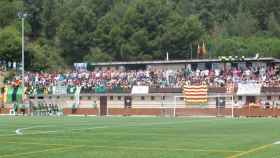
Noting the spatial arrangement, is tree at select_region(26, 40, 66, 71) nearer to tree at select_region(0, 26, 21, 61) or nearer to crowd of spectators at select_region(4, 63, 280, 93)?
tree at select_region(0, 26, 21, 61)

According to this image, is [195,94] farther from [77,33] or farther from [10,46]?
[77,33]

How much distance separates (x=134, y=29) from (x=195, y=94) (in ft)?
143

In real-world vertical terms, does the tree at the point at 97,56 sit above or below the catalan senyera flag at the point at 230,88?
above

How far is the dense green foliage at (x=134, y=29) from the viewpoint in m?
97.2

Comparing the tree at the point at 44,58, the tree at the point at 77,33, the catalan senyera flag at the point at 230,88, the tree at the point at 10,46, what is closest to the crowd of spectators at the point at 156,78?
the catalan senyera flag at the point at 230,88

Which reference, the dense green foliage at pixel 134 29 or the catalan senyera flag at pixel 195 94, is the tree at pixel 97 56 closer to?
the dense green foliage at pixel 134 29

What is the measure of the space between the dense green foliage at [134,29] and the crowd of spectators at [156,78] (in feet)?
61.7

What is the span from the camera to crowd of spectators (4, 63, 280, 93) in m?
64.4

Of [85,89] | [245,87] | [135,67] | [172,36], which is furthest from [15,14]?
[245,87]

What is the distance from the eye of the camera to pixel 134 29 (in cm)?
Result: 10062

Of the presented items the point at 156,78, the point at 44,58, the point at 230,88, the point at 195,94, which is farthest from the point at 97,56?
the point at 195,94

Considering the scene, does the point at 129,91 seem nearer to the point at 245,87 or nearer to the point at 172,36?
the point at 245,87

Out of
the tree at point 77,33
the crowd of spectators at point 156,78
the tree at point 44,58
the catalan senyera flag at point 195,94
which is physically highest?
the tree at point 77,33

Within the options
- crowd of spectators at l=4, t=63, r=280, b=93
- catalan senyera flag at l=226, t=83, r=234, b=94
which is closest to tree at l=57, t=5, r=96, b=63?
crowd of spectators at l=4, t=63, r=280, b=93
